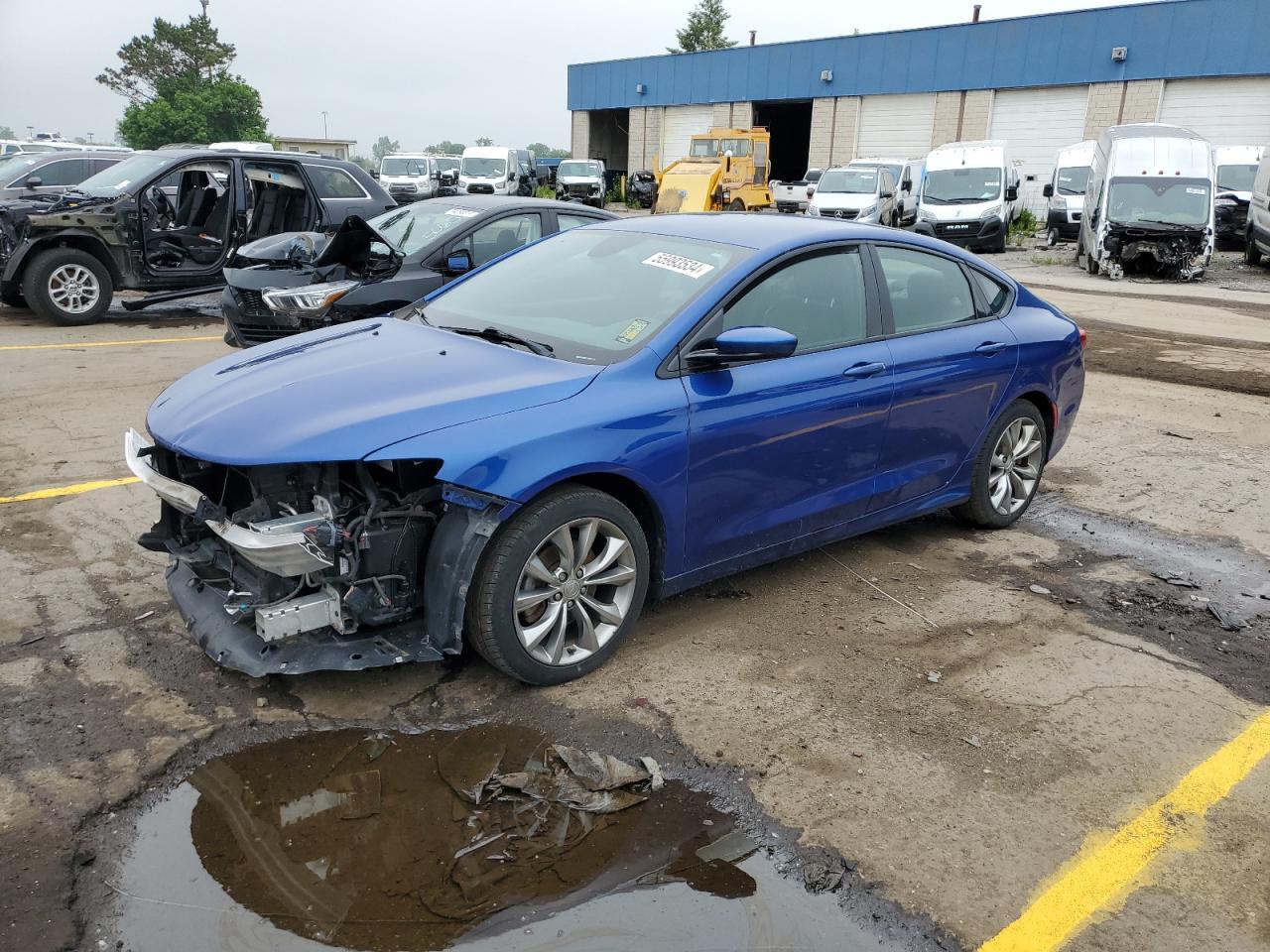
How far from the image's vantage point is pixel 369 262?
7.88m

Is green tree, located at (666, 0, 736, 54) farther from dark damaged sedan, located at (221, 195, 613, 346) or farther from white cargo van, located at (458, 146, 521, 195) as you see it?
dark damaged sedan, located at (221, 195, 613, 346)

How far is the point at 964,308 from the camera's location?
5.11m

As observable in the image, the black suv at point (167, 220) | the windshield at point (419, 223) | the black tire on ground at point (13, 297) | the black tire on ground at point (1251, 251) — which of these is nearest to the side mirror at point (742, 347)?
→ the windshield at point (419, 223)

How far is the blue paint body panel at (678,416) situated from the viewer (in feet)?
10.9

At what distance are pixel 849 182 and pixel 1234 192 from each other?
9509 millimetres

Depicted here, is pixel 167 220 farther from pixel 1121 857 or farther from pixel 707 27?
pixel 707 27

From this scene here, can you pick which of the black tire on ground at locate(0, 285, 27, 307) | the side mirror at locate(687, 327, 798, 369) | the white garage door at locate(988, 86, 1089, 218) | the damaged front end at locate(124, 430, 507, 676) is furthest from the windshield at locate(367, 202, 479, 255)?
the white garage door at locate(988, 86, 1089, 218)

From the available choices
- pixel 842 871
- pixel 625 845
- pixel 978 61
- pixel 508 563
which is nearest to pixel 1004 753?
pixel 842 871

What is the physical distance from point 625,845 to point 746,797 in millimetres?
445

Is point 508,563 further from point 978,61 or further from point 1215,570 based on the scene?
point 978,61

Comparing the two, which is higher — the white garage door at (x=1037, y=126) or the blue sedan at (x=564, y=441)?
the white garage door at (x=1037, y=126)

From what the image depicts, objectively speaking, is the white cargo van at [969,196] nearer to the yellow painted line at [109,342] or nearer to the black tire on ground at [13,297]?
the yellow painted line at [109,342]

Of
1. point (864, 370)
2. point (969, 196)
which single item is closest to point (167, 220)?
point (864, 370)

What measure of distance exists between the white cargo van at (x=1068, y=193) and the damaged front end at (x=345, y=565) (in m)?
26.3
